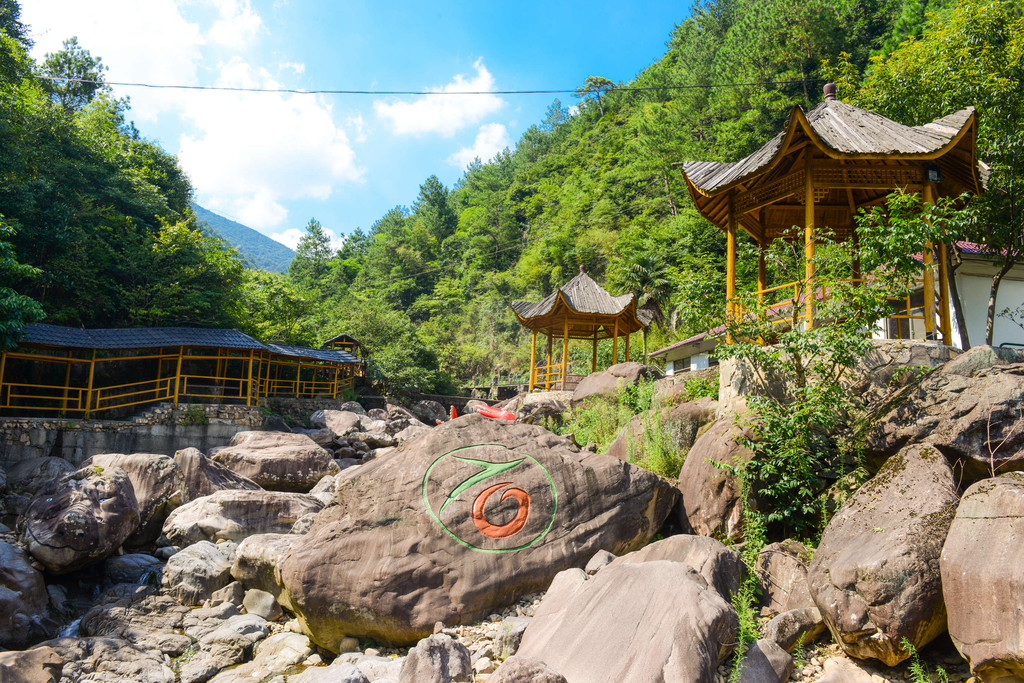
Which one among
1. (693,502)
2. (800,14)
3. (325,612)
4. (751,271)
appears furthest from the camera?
(800,14)

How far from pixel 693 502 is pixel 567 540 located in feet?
5.44

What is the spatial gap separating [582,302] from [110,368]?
50.9 ft

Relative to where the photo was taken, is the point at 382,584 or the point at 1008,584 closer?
the point at 1008,584

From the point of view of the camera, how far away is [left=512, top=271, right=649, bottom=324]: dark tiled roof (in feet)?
56.0

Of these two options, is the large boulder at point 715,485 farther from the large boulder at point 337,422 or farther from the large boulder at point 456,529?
the large boulder at point 337,422

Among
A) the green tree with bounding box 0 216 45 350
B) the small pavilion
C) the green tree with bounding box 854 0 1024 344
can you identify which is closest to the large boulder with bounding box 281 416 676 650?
the green tree with bounding box 854 0 1024 344

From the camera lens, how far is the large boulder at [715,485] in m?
6.88

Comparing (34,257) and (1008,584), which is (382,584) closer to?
(1008,584)

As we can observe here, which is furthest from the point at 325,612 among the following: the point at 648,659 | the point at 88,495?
the point at 88,495

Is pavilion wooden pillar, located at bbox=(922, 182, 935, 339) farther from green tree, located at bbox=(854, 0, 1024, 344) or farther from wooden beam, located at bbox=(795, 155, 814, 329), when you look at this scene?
green tree, located at bbox=(854, 0, 1024, 344)

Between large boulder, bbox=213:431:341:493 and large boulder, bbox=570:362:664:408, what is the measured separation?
19.2ft

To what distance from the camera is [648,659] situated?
171 inches

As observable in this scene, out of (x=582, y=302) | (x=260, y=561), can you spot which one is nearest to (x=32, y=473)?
(x=260, y=561)

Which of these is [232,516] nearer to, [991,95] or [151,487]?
[151,487]
